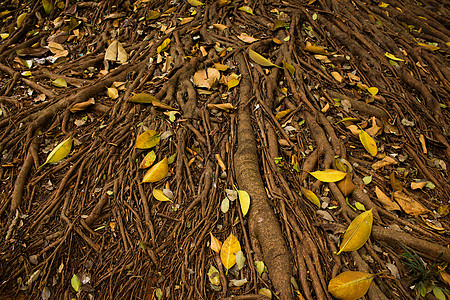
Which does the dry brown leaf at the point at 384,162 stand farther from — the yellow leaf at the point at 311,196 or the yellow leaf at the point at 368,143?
the yellow leaf at the point at 311,196

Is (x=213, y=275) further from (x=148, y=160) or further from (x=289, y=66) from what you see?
(x=289, y=66)

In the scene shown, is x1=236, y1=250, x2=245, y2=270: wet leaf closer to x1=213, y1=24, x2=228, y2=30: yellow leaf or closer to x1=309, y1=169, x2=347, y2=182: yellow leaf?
x1=309, y1=169, x2=347, y2=182: yellow leaf

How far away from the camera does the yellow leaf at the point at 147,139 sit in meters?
1.89

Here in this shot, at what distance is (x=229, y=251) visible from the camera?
1536 mm

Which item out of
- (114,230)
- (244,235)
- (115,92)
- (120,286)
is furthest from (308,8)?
(120,286)

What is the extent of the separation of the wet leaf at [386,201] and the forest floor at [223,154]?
0.04ft

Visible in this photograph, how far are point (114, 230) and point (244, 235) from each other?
876 millimetres

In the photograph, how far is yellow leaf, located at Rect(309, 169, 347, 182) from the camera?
1.73 meters

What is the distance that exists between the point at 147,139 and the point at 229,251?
1003mm

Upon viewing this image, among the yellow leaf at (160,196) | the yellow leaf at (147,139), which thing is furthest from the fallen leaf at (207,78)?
the yellow leaf at (160,196)

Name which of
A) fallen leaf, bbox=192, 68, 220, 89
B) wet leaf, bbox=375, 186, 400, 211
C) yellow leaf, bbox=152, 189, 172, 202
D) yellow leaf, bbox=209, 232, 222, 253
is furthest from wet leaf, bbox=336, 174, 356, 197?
fallen leaf, bbox=192, 68, 220, 89

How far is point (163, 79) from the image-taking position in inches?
89.5

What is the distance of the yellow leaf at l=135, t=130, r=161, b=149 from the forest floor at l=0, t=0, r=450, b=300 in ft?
0.05

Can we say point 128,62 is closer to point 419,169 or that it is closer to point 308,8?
point 308,8
